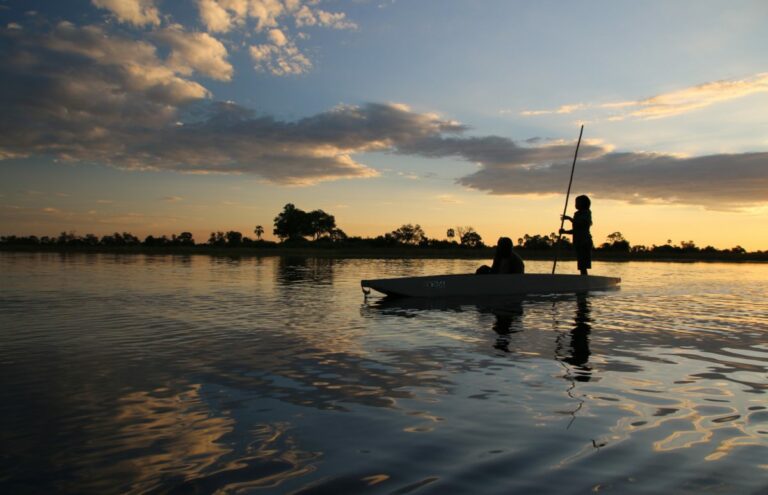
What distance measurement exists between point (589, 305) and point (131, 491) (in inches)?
566

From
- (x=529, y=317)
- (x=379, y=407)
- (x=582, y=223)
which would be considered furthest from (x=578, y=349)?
(x=582, y=223)

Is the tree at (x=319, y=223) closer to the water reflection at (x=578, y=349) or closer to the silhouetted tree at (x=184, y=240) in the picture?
the silhouetted tree at (x=184, y=240)

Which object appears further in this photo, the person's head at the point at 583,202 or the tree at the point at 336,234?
the tree at the point at 336,234

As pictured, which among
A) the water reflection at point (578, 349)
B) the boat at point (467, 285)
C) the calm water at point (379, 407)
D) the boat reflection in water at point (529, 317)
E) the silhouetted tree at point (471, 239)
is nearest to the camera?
the calm water at point (379, 407)

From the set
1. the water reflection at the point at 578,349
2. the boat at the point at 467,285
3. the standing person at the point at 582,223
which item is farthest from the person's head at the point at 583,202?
the water reflection at the point at 578,349

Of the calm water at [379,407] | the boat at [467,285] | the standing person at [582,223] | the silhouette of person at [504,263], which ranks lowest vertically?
the calm water at [379,407]

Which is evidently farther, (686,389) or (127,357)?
(127,357)

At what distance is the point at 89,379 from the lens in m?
6.11

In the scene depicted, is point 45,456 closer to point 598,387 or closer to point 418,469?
point 418,469

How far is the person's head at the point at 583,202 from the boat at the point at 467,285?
3.06 m

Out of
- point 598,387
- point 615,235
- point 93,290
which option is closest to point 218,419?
point 598,387

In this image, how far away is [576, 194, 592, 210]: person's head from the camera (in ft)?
64.2

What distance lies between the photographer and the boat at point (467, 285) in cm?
1652

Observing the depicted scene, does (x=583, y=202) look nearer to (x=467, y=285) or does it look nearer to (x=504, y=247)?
(x=504, y=247)
